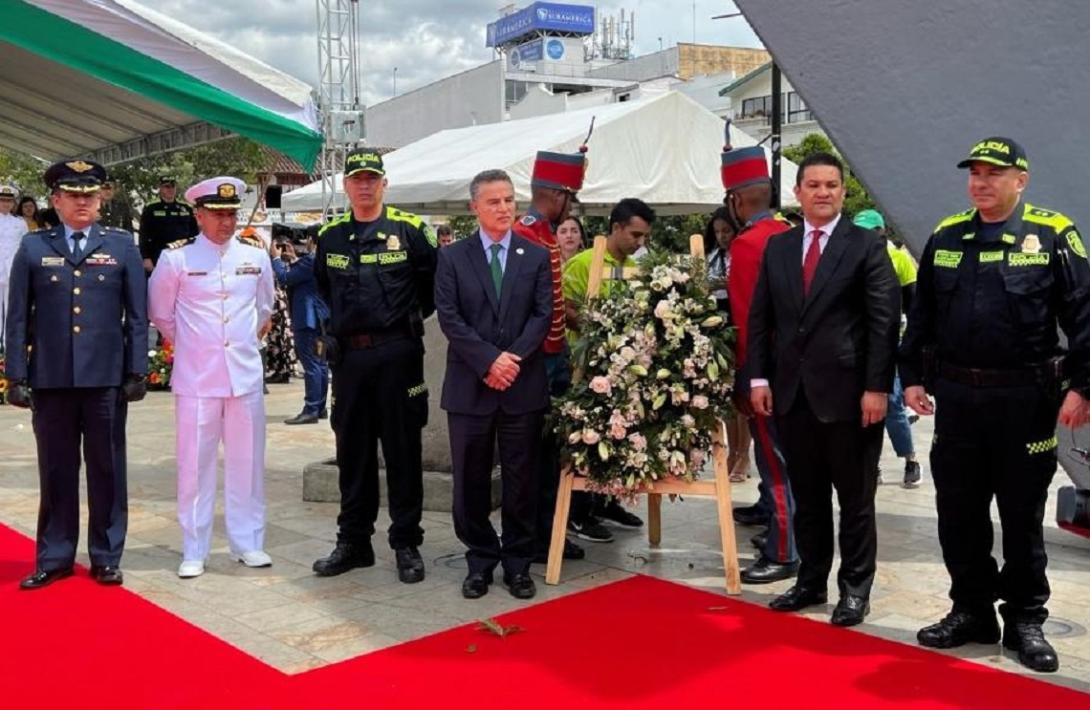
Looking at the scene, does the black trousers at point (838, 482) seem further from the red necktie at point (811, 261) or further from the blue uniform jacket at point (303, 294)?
the blue uniform jacket at point (303, 294)

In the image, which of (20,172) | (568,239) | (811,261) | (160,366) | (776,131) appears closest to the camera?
(811,261)

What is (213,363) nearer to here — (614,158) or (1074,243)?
(1074,243)

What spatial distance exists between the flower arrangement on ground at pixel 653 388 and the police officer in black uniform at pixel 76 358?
6.78 ft

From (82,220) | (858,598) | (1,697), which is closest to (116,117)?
(82,220)

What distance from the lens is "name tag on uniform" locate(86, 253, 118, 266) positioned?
509cm

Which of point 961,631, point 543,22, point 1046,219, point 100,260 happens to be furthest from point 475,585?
point 543,22

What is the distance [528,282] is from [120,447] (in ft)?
6.87

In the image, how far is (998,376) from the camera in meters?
3.90

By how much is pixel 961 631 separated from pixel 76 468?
392 cm

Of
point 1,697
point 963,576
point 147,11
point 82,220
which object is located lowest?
point 1,697

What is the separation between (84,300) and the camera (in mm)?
5047

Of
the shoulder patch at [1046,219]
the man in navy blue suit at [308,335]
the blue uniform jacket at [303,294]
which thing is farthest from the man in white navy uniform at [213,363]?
the man in navy blue suit at [308,335]

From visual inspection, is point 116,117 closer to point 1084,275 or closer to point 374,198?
point 374,198

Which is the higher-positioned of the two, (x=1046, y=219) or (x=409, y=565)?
(x=1046, y=219)
